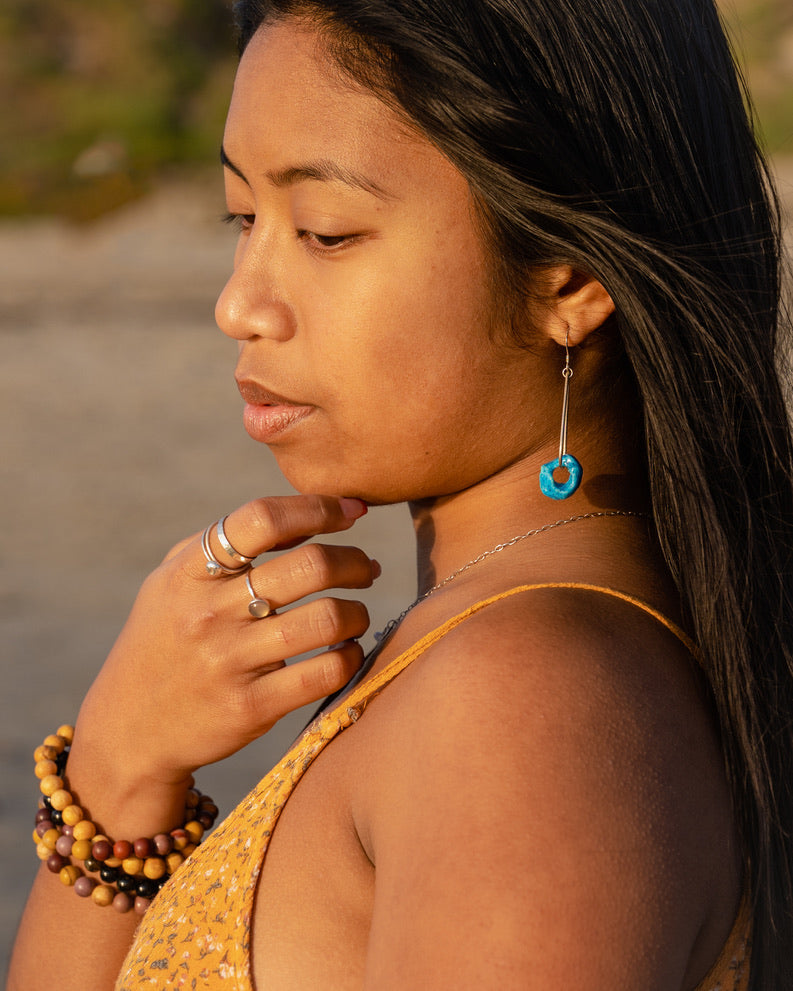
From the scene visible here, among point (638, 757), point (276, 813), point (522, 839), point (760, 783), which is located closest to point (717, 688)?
point (760, 783)

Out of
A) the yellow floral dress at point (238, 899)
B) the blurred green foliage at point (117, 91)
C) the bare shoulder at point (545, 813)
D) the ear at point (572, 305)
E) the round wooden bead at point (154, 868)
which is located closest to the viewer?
the bare shoulder at point (545, 813)

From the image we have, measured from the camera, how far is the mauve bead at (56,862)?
6.34 ft

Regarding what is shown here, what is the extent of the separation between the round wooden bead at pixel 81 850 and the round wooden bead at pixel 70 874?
35 millimetres

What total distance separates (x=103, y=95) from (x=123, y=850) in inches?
805

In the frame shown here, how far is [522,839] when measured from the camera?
1132 mm

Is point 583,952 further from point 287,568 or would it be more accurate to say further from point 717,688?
point 287,568

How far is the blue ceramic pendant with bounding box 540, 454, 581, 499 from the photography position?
1.65 meters

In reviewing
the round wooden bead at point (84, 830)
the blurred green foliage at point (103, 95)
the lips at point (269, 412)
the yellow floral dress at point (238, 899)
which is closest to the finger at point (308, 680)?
the yellow floral dress at point (238, 899)

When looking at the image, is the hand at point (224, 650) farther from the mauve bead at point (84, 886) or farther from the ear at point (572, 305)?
the ear at point (572, 305)

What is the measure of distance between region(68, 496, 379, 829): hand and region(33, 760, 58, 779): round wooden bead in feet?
0.41

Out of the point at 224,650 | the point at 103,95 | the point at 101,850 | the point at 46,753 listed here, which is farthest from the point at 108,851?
the point at 103,95

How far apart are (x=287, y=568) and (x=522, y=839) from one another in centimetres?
62

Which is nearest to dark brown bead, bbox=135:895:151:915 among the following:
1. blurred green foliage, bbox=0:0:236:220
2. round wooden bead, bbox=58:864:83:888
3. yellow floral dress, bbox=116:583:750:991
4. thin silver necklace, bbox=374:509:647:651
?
round wooden bead, bbox=58:864:83:888

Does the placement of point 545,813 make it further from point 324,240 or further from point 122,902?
point 122,902
